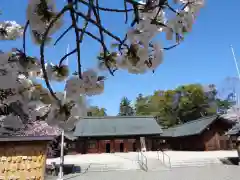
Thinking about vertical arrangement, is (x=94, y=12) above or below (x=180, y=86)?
below

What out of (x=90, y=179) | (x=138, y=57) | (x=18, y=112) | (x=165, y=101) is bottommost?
(x=90, y=179)

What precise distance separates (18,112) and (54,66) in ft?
0.98

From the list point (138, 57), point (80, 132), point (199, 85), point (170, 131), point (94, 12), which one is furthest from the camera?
point (199, 85)

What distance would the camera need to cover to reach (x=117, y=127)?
30.0m

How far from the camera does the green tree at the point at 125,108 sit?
193ft

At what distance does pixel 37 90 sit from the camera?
1112mm

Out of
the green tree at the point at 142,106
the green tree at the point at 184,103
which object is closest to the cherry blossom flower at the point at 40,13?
the green tree at the point at 184,103

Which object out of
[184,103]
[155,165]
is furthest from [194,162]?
[184,103]

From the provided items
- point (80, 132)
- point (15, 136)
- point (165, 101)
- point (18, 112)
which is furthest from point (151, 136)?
point (18, 112)

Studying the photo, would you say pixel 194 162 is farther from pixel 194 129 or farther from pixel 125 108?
pixel 125 108

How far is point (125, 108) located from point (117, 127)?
95.2 ft

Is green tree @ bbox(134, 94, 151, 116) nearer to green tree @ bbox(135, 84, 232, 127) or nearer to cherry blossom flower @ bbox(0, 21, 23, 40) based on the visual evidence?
green tree @ bbox(135, 84, 232, 127)

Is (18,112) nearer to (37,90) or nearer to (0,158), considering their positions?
(37,90)

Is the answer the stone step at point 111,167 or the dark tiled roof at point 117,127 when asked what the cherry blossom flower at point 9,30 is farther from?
the dark tiled roof at point 117,127
